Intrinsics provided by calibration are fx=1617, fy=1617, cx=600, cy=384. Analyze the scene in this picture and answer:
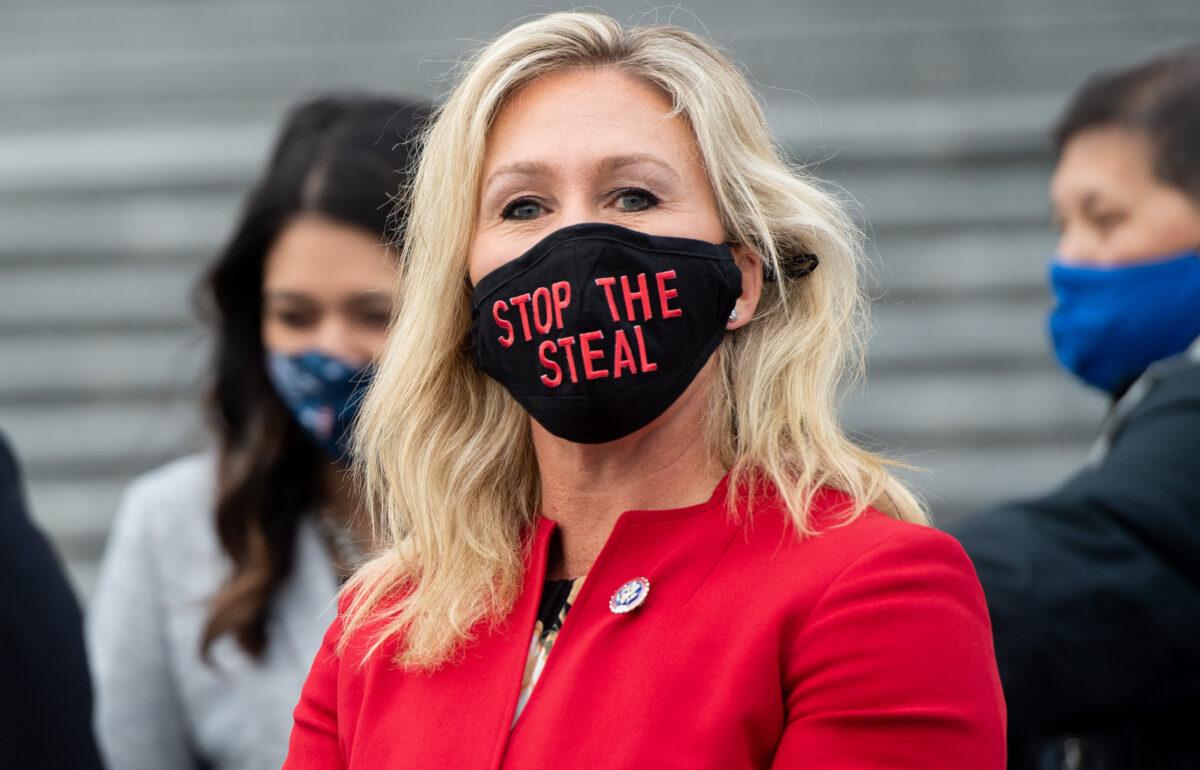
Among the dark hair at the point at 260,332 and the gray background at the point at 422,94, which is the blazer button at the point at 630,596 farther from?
the gray background at the point at 422,94

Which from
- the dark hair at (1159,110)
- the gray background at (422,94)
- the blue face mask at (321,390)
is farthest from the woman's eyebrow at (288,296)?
the gray background at (422,94)

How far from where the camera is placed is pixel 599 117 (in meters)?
2.06

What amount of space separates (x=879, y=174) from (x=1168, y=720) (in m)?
5.21

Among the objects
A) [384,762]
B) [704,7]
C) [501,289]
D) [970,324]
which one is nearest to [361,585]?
[384,762]

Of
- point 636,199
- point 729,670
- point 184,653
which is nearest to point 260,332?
point 184,653

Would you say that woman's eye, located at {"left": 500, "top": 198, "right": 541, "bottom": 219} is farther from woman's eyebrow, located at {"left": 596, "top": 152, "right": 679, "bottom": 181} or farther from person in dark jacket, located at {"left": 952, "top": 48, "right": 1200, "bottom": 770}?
person in dark jacket, located at {"left": 952, "top": 48, "right": 1200, "bottom": 770}

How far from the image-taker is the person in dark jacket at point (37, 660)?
8.48 feet

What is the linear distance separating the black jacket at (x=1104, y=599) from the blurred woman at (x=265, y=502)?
1.36m

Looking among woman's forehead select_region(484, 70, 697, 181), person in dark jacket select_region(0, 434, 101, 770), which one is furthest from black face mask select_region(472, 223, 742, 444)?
person in dark jacket select_region(0, 434, 101, 770)

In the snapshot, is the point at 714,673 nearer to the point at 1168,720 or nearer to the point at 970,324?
the point at 1168,720

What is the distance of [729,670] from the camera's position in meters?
1.81

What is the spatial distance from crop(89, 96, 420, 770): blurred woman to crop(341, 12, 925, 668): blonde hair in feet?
3.31

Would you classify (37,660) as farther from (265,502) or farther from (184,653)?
(265,502)

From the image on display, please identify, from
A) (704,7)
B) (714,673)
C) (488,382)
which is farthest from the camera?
(704,7)
